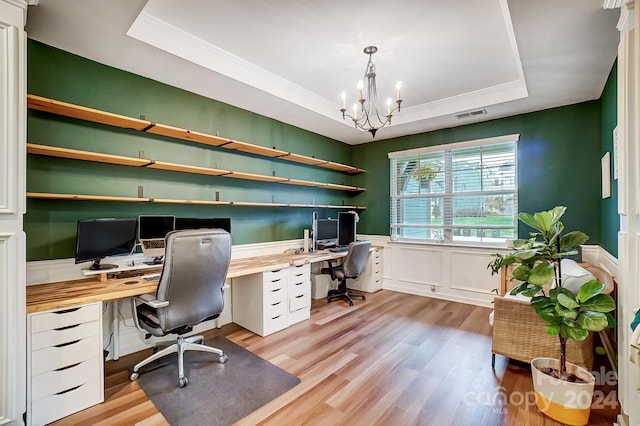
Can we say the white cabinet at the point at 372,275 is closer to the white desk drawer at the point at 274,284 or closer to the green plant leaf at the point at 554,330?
the white desk drawer at the point at 274,284

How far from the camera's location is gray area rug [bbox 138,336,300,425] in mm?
1937

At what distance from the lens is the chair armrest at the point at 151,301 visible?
2.08 m

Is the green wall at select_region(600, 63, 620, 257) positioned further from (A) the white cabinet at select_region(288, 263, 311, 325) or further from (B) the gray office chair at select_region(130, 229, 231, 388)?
(B) the gray office chair at select_region(130, 229, 231, 388)

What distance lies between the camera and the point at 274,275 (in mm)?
3232

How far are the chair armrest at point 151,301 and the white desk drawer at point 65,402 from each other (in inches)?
22.6

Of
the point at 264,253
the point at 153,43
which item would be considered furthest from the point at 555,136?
the point at 153,43

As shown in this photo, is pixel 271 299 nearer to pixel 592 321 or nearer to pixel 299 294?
pixel 299 294

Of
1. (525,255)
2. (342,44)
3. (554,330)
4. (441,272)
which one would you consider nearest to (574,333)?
(554,330)

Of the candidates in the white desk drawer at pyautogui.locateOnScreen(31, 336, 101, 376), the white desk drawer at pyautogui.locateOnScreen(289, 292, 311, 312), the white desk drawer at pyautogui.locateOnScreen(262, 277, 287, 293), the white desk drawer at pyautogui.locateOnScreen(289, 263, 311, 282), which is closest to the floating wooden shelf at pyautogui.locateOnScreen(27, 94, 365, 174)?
the white desk drawer at pyautogui.locateOnScreen(289, 263, 311, 282)

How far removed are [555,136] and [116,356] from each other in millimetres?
5403

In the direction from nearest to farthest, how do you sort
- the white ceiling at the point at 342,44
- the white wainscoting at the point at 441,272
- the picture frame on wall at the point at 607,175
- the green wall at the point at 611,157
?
1. the white ceiling at the point at 342,44
2. the green wall at the point at 611,157
3. the picture frame on wall at the point at 607,175
4. the white wainscoting at the point at 441,272

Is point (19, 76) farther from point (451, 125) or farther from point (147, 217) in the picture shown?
point (451, 125)

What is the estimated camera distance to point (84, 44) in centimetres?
232

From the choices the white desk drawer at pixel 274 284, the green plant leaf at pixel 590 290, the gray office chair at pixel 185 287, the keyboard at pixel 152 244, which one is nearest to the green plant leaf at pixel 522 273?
the green plant leaf at pixel 590 290
